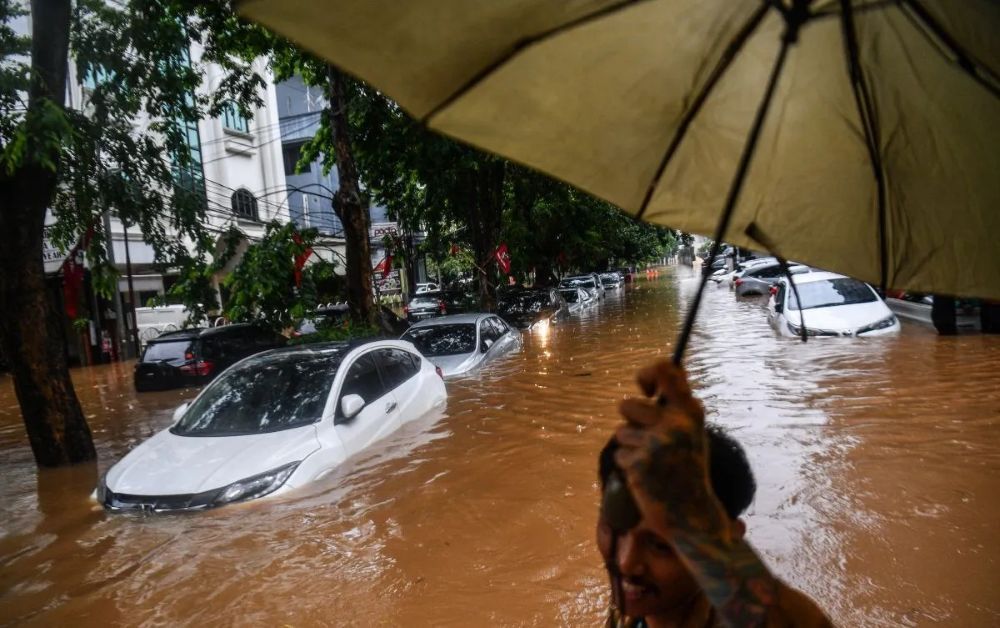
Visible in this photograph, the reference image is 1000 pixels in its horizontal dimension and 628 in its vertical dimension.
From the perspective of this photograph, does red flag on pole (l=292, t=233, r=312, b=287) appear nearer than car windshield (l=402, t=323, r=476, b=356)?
Yes

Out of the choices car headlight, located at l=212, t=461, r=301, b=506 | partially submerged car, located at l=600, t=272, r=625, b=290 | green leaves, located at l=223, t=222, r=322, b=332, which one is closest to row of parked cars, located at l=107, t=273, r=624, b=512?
car headlight, located at l=212, t=461, r=301, b=506

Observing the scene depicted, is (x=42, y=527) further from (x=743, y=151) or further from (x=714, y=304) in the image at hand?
(x=714, y=304)

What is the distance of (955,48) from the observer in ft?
5.48

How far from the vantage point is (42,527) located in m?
5.97

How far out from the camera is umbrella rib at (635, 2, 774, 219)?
5.73ft

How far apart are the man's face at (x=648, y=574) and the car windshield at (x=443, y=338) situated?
10.0m

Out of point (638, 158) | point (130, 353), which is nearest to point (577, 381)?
point (638, 158)

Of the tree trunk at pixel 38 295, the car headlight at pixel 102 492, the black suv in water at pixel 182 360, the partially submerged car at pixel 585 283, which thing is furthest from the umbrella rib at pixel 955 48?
the partially submerged car at pixel 585 283

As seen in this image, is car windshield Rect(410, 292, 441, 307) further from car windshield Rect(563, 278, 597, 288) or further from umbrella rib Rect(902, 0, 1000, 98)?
umbrella rib Rect(902, 0, 1000, 98)

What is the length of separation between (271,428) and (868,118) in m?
5.31

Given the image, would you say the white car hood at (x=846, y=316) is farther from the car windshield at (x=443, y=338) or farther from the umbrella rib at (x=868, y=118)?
the umbrella rib at (x=868, y=118)

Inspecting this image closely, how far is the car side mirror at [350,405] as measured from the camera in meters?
6.11

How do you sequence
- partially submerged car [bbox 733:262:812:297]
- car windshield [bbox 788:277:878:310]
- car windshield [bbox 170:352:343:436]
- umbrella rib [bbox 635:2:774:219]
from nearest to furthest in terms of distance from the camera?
umbrella rib [bbox 635:2:774:219] < car windshield [bbox 170:352:343:436] < car windshield [bbox 788:277:878:310] < partially submerged car [bbox 733:262:812:297]

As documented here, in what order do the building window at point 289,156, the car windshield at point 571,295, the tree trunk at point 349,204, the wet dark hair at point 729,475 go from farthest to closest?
the building window at point 289,156, the car windshield at point 571,295, the tree trunk at point 349,204, the wet dark hair at point 729,475
